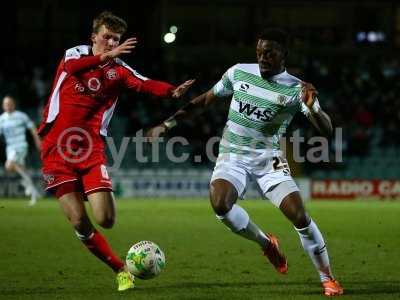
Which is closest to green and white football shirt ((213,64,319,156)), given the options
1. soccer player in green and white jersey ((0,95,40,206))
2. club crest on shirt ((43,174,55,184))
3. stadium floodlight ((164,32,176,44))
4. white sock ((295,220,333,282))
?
white sock ((295,220,333,282))

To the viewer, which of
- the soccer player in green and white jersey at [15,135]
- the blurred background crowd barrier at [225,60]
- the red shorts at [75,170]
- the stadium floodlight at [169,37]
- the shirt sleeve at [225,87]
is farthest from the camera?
the stadium floodlight at [169,37]

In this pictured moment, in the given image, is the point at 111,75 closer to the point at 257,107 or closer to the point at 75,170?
the point at 75,170

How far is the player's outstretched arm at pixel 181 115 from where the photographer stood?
319 inches

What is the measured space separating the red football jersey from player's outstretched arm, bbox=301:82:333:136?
1.46 metres

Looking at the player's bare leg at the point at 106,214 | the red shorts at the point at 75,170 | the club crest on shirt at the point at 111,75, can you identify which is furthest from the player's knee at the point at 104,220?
the club crest on shirt at the point at 111,75

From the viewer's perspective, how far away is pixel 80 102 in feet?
26.4

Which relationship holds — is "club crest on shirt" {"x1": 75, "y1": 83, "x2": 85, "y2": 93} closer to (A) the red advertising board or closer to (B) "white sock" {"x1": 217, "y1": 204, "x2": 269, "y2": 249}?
(B) "white sock" {"x1": 217, "y1": 204, "x2": 269, "y2": 249}

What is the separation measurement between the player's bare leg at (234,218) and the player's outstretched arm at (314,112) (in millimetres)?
1122

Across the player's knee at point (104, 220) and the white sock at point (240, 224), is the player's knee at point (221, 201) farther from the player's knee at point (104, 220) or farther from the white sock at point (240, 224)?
the player's knee at point (104, 220)

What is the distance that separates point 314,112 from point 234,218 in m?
1.41

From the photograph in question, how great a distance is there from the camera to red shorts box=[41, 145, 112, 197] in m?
7.99

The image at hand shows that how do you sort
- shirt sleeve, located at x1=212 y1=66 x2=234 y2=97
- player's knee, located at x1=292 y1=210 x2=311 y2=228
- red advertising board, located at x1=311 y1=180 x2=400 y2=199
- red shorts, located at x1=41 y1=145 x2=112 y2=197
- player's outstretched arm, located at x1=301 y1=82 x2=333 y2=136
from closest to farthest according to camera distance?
player's outstretched arm, located at x1=301 y1=82 x2=333 y2=136
player's knee, located at x1=292 y1=210 x2=311 y2=228
red shorts, located at x1=41 y1=145 x2=112 y2=197
shirt sleeve, located at x1=212 y1=66 x2=234 y2=97
red advertising board, located at x1=311 y1=180 x2=400 y2=199

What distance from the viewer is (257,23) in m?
34.3

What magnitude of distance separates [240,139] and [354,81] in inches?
875
